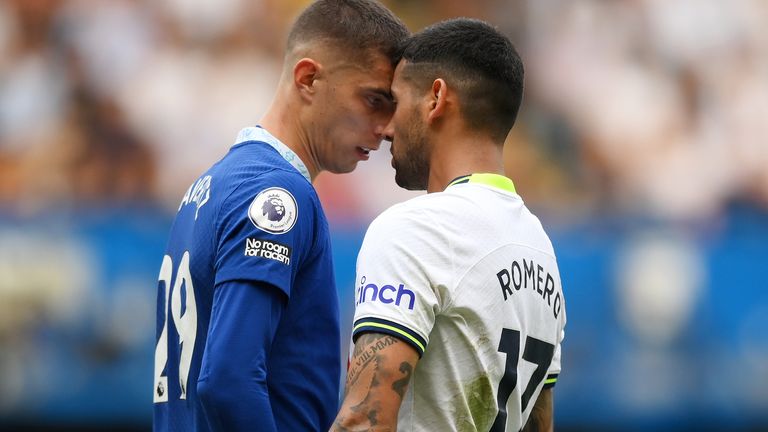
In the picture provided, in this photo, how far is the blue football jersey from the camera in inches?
124

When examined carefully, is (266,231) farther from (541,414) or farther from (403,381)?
(541,414)

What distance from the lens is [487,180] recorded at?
10.9 feet

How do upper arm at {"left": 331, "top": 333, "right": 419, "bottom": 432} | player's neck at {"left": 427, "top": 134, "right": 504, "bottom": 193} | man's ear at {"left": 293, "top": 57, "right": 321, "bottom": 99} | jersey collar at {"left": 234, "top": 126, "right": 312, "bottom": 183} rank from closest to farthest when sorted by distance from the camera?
upper arm at {"left": 331, "top": 333, "right": 419, "bottom": 432} < player's neck at {"left": 427, "top": 134, "right": 504, "bottom": 193} < jersey collar at {"left": 234, "top": 126, "right": 312, "bottom": 183} < man's ear at {"left": 293, "top": 57, "right": 321, "bottom": 99}

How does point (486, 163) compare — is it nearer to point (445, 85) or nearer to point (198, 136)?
point (445, 85)

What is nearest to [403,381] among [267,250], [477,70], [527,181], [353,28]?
[267,250]

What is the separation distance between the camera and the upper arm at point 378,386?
2943 millimetres

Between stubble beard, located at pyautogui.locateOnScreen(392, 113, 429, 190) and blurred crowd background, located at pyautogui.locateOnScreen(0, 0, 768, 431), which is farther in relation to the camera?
blurred crowd background, located at pyautogui.locateOnScreen(0, 0, 768, 431)

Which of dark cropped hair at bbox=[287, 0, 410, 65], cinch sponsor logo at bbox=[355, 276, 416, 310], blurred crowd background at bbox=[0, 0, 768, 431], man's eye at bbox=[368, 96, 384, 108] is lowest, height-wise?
cinch sponsor logo at bbox=[355, 276, 416, 310]

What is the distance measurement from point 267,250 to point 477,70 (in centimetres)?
82

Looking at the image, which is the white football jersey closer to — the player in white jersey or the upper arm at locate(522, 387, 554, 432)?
the player in white jersey

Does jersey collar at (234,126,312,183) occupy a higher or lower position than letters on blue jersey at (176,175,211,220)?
higher

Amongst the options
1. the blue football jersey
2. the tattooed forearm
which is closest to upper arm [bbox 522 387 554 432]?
the blue football jersey

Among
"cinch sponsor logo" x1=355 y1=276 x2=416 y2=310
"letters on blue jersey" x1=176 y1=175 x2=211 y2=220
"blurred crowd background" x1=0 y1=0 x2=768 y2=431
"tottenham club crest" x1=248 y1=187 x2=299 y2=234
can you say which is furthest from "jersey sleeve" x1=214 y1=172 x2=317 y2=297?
"blurred crowd background" x1=0 y1=0 x2=768 y2=431

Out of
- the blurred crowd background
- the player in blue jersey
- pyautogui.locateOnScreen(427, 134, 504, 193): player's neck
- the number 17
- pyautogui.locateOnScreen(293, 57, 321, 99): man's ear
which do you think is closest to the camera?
the player in blue jersey
